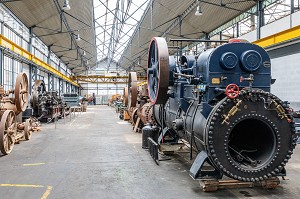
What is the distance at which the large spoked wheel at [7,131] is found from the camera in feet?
19.2

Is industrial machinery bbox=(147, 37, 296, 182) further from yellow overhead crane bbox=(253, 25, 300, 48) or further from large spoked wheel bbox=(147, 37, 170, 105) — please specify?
yellow overhead crane bbox=(253, 25, 300, 48)

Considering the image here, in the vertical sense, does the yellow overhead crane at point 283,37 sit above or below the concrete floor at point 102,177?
above

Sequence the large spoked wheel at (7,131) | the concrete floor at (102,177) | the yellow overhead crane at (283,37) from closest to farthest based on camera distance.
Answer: the concrete floor at (102,177) → the large spoked wheel at (7,131) → the yellow overhead crane at (283,37)

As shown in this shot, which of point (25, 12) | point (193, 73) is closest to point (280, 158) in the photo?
point (193, 73)

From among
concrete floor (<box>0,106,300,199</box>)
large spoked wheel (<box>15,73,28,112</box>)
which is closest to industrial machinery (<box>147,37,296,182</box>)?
concrete floor (<box>0,106,300,199</box>)

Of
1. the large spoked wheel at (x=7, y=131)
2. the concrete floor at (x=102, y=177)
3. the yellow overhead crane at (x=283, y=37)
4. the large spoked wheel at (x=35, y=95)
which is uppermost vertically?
the yellow overhead crane at (x=283, y=37)

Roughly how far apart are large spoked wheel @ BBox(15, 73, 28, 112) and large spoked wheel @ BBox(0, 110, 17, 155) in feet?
1.76

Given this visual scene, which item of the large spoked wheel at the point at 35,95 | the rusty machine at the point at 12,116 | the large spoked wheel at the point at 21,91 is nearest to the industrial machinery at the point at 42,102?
the large spoked wheel at the point at 35,95

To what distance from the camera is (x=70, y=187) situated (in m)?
4.01

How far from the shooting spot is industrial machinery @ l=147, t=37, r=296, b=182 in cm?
347

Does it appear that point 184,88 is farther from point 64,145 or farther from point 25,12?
point 25,12

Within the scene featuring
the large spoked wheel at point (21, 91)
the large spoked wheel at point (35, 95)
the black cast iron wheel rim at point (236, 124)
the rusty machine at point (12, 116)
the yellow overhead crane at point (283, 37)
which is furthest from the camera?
the large spoked wheel at point (35, 95)

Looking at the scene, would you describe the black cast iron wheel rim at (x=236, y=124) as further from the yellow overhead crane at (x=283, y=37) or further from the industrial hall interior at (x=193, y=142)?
the yellow overhead crane at (x=283, y=37)

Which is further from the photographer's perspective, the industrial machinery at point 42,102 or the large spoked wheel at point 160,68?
the industrial machinery at point 42,102
